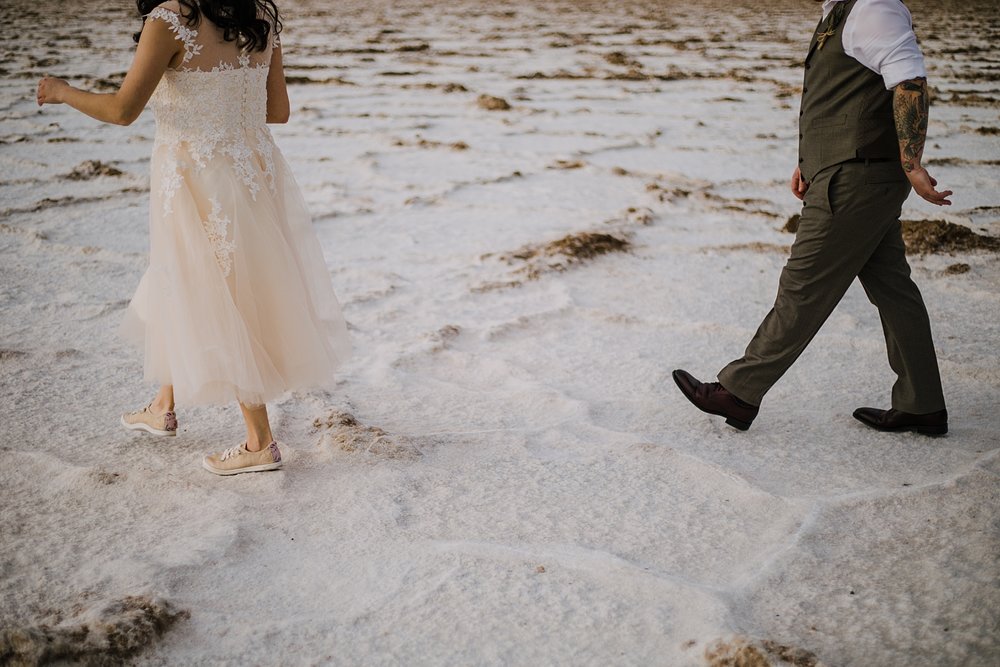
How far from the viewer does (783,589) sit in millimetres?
1659

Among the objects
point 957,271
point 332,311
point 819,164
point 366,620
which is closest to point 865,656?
point 366,620

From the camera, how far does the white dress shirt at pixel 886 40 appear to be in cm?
184

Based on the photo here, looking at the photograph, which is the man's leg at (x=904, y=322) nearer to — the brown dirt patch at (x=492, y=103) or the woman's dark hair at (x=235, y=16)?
the woman's dark hair at (x=235, y=16)

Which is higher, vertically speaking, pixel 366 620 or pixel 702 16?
pixel 702 16

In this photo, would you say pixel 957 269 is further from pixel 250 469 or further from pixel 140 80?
pixel 140 80

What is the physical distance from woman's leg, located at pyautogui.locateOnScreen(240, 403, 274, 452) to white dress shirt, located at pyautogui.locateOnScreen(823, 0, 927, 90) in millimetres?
1612

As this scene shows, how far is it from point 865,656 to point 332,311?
4.92ft

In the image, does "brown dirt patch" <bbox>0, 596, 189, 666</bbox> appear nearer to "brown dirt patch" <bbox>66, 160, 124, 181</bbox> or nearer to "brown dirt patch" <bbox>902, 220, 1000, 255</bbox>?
"brown dirt patch" <bbox>902, 220, 1000, 255</bbox>

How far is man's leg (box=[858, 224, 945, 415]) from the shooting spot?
2.16m

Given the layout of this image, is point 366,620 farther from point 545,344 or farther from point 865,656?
point 545,344

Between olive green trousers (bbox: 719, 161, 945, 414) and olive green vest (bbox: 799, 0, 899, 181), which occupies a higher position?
olive green vest (bbox: 799, 0, 899, 181)

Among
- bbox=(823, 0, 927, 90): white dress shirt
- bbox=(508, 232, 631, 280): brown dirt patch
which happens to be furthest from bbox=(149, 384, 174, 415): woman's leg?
bbox=(823, 0, 927, 90): white dress shirt

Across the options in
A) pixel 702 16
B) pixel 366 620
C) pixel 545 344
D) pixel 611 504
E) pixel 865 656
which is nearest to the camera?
pixel 865 656

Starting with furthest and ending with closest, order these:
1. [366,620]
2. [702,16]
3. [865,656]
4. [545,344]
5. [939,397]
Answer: [702,16] → [545,344] → [939,397] → [366,620] → [865,656]
